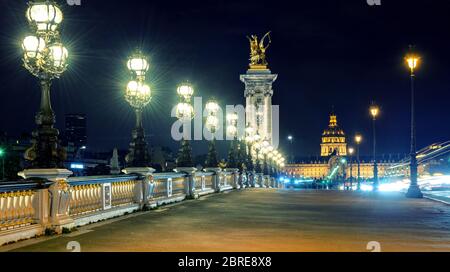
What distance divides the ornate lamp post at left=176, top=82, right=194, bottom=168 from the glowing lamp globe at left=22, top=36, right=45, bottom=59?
16423 mm

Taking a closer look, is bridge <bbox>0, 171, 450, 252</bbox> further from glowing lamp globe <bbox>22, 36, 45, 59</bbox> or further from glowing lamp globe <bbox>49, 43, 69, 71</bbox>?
glowing lamp globe <bbox>22, 36, 45, 59</bbox>

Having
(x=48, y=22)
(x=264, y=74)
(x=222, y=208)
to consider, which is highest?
(x=264, y=74)

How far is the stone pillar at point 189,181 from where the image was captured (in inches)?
1294

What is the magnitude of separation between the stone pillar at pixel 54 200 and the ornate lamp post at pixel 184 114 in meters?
16.9

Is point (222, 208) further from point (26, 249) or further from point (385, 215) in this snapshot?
point (26, 249)

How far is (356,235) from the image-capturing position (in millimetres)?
15883

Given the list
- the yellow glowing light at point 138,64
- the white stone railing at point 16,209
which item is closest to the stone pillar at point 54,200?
the white stone railing at point 16,209

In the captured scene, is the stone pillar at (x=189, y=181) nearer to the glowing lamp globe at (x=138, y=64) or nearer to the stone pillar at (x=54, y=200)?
the glowing lamp globe at (x=138, y=64)

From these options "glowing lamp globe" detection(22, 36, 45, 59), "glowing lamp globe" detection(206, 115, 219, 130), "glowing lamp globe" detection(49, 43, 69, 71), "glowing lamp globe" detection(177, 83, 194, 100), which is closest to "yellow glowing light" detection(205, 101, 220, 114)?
"glowing lamp globe" detection(206, 115, 219, 130)

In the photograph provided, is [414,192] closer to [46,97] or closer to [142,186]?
[142,186]

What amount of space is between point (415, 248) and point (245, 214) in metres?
9.55

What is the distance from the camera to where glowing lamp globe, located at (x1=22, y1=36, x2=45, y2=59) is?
17.3 metres
